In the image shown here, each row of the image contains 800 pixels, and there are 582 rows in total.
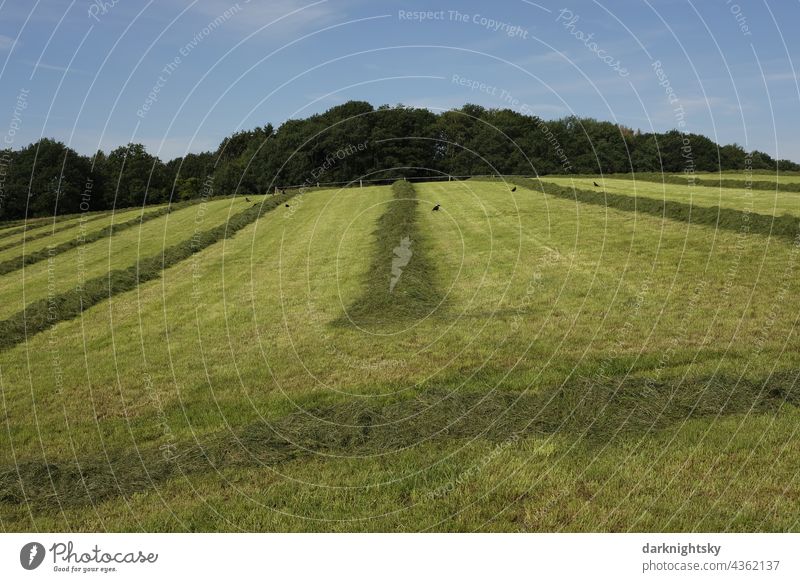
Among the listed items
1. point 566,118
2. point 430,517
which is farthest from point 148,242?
point 566,118

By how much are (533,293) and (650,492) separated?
10.5 meters

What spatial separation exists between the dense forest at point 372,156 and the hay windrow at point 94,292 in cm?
900

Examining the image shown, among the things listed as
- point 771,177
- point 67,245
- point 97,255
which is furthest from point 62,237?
point 771,177

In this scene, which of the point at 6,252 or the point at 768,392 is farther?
the point at 6,252

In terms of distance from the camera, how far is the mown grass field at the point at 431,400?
8047 millimetres

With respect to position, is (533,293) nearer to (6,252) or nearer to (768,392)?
(768,392)

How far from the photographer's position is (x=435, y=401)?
11.3m

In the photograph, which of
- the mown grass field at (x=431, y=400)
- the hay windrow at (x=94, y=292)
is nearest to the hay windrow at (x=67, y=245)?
the hay windrow at (x=94, y=292)

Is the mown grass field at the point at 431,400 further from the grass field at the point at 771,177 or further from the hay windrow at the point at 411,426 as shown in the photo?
the grass field at the point at 771,177

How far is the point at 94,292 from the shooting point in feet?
74.0

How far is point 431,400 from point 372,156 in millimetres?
44809

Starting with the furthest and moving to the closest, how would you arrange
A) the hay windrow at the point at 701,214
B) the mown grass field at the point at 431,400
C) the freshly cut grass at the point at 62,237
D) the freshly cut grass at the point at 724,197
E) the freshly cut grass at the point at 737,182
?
the freshly cut grass at the point at 737,182, the freshly cut grass at the point at 62,237, the freshly cut grass at the point at 724,197, the hay windrow at the point at 701,214, the mown grass field at the point at 431,400

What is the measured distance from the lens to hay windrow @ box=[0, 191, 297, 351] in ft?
60.9

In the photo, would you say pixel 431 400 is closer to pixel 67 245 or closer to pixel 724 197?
pixel 724 197
